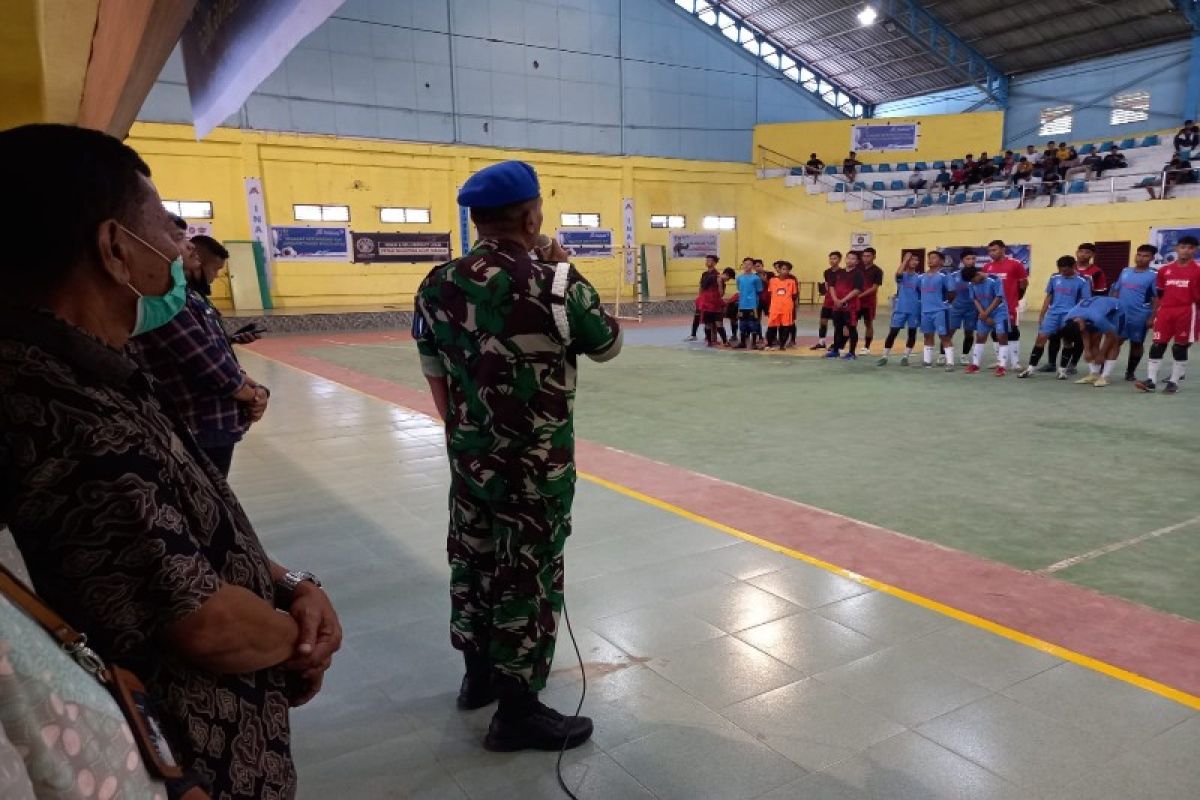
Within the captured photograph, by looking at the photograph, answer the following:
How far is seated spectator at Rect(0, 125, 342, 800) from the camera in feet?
2.95

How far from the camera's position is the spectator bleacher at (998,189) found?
17.5 m

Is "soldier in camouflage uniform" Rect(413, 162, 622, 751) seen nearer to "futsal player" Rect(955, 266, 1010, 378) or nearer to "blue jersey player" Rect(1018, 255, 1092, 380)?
"blue jersey player" Rect(1018, 255, 1092, 380)

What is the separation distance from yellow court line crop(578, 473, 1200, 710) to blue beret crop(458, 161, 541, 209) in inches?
93.5

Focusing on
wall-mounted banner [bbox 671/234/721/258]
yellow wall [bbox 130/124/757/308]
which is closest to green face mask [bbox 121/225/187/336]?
yellow wall [bbox 130/124/757/308]

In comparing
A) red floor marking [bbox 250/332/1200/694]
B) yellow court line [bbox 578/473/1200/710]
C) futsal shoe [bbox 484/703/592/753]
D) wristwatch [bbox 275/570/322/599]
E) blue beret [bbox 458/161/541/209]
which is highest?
blue beret [bbox 458/161/541/209]

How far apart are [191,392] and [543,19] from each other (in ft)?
69.0

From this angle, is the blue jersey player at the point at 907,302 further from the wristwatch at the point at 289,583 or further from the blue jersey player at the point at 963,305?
the wristwatch at the point at 289,583

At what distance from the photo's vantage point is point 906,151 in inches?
953

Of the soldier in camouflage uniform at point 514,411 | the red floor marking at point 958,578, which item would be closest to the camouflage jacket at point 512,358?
the soldier in camouflage uniform at point 514,411

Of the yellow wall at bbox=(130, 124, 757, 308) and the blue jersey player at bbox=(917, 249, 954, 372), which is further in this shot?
the yellow wall at bbox=(130, 124, 757, 308)

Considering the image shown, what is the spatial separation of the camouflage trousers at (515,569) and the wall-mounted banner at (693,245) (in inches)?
872

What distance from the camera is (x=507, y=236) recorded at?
6.86 ft

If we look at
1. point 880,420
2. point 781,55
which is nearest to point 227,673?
point 880,420

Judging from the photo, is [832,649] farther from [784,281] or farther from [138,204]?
[784,281]
